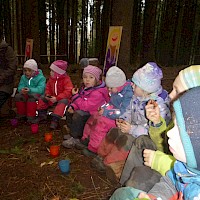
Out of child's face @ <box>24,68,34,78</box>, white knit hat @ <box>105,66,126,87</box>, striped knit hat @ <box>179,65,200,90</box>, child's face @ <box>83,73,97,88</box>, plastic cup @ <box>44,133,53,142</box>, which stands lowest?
plastic cup @ <box>44,133,53,142</box>

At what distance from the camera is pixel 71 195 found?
238cm

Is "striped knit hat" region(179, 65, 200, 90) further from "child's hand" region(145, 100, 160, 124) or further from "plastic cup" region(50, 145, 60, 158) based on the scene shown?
"plastic cup" region(50, 145, 60, 158)

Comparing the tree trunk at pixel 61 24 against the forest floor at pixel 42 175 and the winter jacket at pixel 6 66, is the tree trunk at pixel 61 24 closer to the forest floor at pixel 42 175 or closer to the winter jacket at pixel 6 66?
the winter jacket at pixel 6 66

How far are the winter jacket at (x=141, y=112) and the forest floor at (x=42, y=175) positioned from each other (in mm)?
585

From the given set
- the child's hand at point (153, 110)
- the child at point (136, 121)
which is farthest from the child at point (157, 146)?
the child at point (136, 121)

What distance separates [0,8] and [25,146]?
421 inches

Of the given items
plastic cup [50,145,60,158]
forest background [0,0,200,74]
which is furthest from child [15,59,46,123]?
forest background [0,0,200,74]

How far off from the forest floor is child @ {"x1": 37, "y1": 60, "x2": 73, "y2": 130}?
1.49ft

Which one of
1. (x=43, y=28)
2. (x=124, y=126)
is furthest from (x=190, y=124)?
(x=43, y=28)

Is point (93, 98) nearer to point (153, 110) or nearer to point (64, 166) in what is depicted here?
point (64, 166)

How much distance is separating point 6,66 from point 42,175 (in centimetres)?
226

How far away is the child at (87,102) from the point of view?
11.1 feet

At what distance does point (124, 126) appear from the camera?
252 centimetres

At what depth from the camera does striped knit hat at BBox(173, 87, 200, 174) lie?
3.81ft
